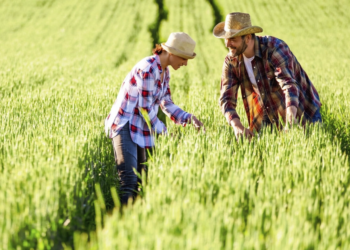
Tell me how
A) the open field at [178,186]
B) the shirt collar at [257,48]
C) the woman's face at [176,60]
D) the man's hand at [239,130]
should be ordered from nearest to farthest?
1. the open field at [178,186]
2. the woman's face at [176,60]
3. the man's hand at [239,130]
4. the shirt collar at [257,48]

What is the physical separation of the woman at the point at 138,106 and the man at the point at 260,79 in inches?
17.3

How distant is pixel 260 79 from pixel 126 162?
1367 millimetres

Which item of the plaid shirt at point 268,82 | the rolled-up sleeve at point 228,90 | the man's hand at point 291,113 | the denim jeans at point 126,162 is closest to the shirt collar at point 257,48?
the plaid shirt at point 268,82

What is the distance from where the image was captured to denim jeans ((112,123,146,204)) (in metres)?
2.62

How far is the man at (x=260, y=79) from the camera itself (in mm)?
2861

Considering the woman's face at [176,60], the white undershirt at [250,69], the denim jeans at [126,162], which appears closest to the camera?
the denim jeans at [126,162]

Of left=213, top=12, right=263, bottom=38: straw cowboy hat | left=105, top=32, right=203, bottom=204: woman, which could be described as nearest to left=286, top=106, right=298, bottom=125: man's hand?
left=213, top=12, right=263, bottom=38: straw cowboy hat

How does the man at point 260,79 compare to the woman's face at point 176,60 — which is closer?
the woman's face at point 176,60

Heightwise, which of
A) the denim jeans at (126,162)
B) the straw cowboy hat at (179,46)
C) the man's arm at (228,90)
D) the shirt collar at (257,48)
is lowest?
the denim jeans at (126,162)

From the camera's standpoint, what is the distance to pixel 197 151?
7.34ft

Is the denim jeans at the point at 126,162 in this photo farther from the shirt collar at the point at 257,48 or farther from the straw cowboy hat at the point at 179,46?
the shirt collar at the point at 257,48

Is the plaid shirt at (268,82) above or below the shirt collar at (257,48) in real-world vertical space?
below

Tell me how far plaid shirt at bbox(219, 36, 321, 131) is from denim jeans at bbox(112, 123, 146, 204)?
91cm

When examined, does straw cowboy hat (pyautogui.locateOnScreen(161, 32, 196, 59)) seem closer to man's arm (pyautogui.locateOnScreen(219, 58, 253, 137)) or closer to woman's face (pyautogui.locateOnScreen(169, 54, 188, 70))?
woman's face (pyautogui.locateOnScreen(169, 54, 188, 70))
